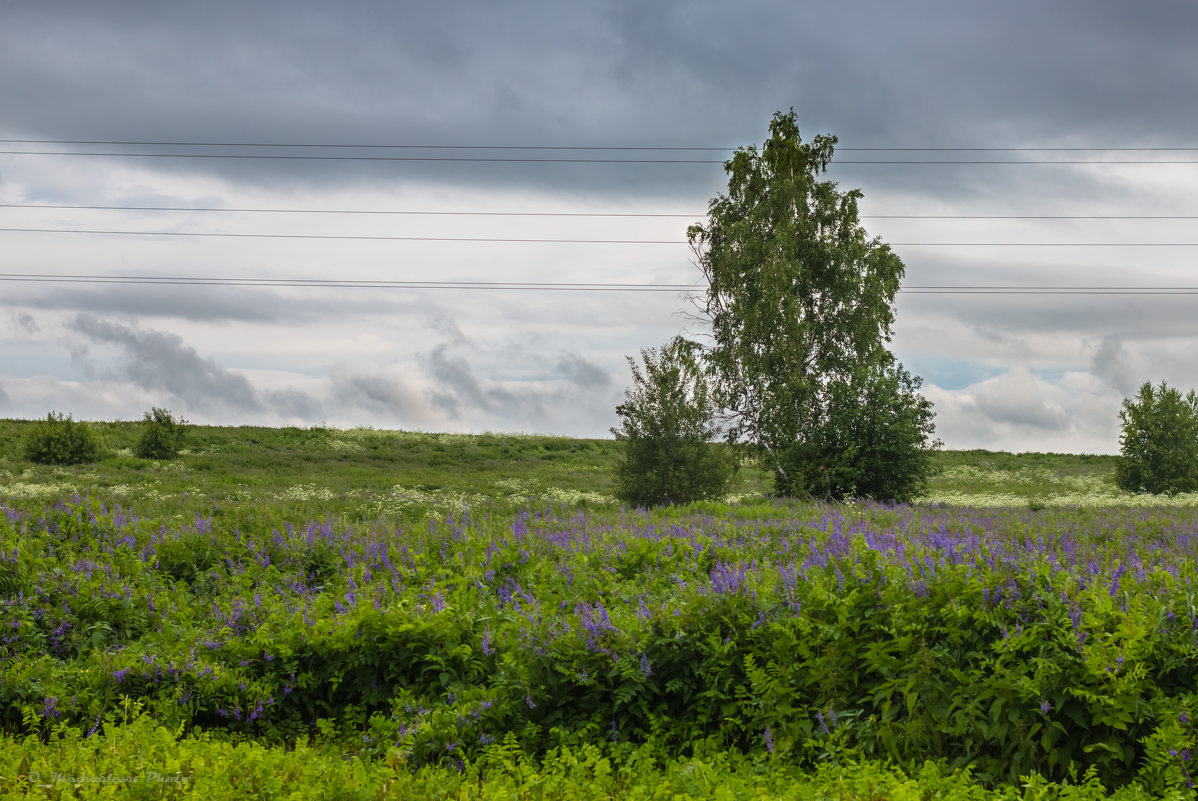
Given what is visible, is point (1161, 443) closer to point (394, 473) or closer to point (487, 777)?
point (394, 473)

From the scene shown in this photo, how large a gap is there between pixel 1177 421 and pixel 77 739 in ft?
125

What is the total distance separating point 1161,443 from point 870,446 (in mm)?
18998

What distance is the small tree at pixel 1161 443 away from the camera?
33.8 meters

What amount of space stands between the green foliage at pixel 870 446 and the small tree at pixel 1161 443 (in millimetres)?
16243

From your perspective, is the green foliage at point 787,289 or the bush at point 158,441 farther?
the bush at point 158,441

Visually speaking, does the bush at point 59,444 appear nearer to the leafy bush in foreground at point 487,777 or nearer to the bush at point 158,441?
the bush at point 158,441

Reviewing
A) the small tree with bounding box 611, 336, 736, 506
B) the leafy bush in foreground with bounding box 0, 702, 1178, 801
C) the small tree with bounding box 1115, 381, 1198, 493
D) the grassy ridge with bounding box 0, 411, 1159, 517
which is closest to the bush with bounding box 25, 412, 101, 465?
the grassy ridge with bounding box 0, 411, 1159, 517

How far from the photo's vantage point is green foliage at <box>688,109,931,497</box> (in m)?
28.0

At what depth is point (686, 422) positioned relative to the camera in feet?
75.6

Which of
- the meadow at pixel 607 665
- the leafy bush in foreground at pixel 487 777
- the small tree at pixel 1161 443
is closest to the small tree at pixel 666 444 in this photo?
the meadow at pixel 607 665

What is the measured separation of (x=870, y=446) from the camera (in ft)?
74.7

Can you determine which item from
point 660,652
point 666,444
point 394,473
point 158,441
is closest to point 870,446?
point 666,444

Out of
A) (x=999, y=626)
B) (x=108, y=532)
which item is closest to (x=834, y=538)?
(x=999, y=626)

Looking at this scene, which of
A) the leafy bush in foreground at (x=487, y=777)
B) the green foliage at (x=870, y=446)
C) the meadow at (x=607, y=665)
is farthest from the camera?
the green foliage at (x=870, y=446)
